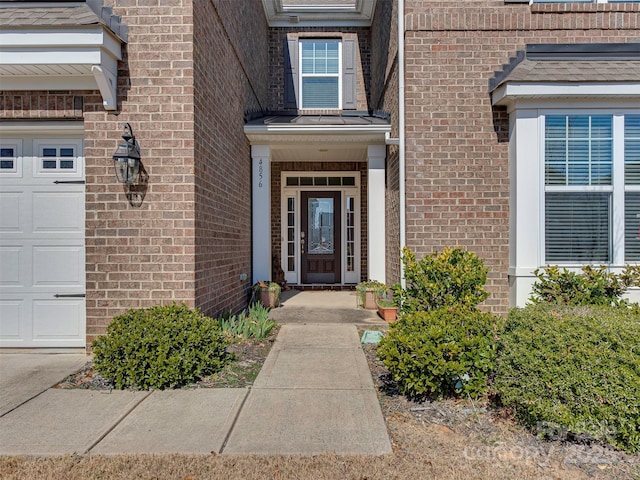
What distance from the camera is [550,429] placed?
3.02m

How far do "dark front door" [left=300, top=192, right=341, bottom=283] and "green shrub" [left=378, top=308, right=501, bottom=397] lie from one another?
6.97 m

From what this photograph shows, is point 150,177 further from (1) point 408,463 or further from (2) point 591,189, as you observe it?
(2) point 591,189

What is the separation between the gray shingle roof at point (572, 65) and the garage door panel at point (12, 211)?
20.6 ft

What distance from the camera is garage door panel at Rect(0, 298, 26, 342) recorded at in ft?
16.8

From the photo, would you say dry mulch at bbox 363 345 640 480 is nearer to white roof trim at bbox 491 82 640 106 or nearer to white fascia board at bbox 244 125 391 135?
white roof trim at bbox 491 82 640 106

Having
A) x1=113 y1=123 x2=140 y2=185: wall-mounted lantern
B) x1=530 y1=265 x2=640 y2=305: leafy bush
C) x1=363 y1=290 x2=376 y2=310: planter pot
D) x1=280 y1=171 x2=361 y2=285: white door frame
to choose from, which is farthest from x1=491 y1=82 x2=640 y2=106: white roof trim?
x1=280 y1=171 x2=361 y2=285: white door frame

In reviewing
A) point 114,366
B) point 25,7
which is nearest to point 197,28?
point 25,7

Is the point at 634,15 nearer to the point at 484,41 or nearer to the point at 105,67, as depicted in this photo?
the point at 484,41

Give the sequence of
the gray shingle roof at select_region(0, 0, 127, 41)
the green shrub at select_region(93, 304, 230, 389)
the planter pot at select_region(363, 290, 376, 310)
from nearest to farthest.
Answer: the green shrub at select_region(93, 304, 230, 389)
the gray shingle roof at select_region(0, 0, 127, 41)
the planter pot at select_region(363, 290, 376, 310)

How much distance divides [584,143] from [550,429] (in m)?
4.28

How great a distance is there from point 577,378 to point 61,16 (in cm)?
583

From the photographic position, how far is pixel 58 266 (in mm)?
5109

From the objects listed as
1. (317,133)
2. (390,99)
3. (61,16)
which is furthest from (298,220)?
(61,16)

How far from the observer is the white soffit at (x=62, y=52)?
4361mm
